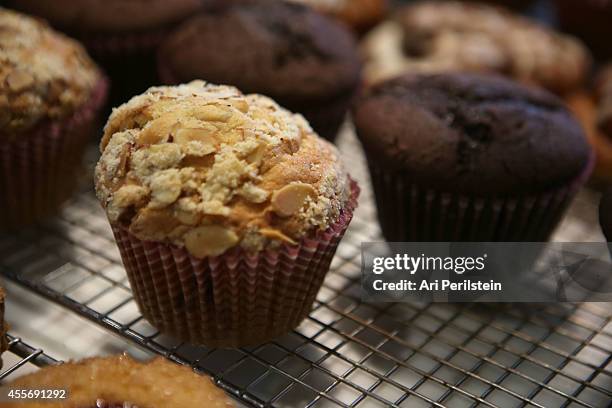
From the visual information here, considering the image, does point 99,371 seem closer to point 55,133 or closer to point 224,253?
point 224,253

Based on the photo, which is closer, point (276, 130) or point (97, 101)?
point (276, 130)

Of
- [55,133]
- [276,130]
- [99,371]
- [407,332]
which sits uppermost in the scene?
[276,130]

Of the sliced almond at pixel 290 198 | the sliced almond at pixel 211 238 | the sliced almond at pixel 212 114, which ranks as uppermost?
the sliced almond at pixel 212 114

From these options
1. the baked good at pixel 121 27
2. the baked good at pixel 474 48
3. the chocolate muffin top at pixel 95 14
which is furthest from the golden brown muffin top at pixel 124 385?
A: the baked good at pixel 474 48

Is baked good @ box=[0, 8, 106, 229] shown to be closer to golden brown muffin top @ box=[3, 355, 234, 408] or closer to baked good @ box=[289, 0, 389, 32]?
golden brown muffin top @ box=[3, 355, 234, 408]

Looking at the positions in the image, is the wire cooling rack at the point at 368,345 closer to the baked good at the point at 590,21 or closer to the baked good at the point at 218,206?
the baked good at the point at 218,206

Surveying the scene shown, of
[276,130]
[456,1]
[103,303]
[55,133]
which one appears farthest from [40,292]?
[456,1]

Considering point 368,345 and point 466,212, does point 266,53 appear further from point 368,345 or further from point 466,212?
point 368,345

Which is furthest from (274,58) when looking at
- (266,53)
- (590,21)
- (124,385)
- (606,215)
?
(590,21)
